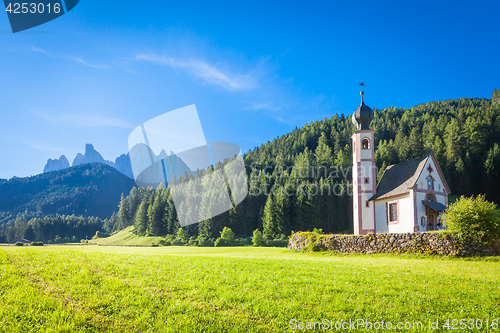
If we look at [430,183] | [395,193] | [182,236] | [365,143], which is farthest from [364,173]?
[182,236]

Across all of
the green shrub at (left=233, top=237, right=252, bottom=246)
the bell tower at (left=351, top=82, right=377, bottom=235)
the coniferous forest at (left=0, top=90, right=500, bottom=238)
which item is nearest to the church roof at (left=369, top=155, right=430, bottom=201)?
the bell tower at (left=351, top=82, right=377, bottom=235)

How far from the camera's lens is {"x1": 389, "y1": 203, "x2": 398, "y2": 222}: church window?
29891 millimetres

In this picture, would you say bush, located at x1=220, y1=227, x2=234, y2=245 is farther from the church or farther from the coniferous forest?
the church

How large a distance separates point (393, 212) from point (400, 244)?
36.0 feet

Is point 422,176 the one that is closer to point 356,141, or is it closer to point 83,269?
point 356,141

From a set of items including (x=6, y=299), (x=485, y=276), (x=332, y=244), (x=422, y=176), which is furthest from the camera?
(x=422, y=176)

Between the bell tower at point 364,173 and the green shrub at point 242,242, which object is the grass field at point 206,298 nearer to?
the bell tower at point 364,173

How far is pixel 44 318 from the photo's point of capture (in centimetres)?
564

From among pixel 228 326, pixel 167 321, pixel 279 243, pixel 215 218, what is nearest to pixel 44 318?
pixel 167 321

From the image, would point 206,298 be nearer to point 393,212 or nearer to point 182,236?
point 393,212

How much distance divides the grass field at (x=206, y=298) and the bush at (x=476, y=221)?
30.1 ft

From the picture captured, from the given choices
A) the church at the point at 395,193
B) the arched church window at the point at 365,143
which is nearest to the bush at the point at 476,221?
the church at the point at 395,193

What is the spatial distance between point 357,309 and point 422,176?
26712 millimetres

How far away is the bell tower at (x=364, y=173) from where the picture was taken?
32438 mm
